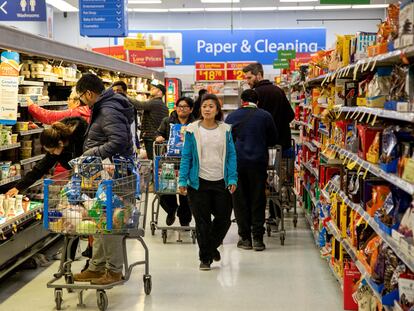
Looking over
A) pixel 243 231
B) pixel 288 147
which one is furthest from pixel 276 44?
pixel 243 231

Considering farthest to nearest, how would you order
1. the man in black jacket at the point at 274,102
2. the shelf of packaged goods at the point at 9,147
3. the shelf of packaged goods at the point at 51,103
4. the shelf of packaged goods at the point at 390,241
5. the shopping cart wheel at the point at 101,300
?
the man in black jacket at the point at 274,102
the shelf of packaged goods at the point at 51,103
the shelf of packaged goods at the point at 9,147
the shopping cart wheel at the point at 101,300
the shelf of packaged goods at the point at 390,241

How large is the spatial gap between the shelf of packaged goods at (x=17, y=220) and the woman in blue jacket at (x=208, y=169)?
4.82 feet

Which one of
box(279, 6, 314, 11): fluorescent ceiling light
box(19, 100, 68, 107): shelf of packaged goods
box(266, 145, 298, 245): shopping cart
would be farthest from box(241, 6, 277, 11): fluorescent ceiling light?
box(19, 100, 68, 107): shelf of packaged goods

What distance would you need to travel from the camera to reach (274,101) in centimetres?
810

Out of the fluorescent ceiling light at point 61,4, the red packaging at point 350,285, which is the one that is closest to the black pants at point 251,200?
the red packaging at point 350,285

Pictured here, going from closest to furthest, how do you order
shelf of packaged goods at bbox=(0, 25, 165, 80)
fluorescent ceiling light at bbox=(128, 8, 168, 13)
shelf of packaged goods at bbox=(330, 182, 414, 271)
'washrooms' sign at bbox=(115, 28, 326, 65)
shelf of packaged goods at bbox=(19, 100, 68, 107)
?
shelf of packaged goods at bbox=(330, 182, 414, 271), shelf of packaged goods at bbox=(0, 25, 165, 80), shelf of packaged goods at bbox=(19, 100, 68, 107), 'washrooms' sign at bbox=(115, 28, 326, 65), fluorescent ceiling light at bbox=(128, 8, 168, 13)

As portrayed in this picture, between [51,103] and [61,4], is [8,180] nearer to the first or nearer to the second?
[51,103]

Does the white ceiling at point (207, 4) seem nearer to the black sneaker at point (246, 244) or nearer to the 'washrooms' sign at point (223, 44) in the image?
the 'washrooms' sign at point (223, 44)

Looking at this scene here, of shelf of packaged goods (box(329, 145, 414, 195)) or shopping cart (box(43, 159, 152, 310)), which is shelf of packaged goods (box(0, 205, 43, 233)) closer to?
shopping cart (box(43, 159, 152, 310))

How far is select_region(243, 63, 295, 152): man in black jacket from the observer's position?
26.6 feet

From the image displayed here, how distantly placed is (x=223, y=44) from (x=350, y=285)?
49.6 ft

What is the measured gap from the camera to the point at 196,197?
607cm

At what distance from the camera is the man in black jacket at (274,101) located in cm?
810

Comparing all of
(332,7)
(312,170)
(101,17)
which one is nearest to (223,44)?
(332,7)
